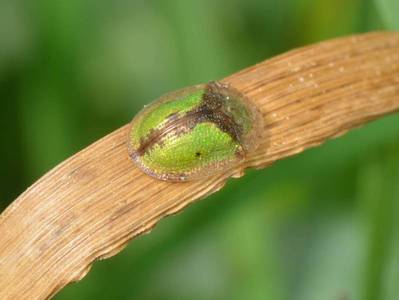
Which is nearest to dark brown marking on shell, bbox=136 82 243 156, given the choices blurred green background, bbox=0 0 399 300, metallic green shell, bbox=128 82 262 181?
metallic green shell, bbox=128 82 262 181

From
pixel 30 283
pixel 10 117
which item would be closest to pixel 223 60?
pixel 10 117

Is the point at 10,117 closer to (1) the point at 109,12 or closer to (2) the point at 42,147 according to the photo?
(2) the point at 42,147

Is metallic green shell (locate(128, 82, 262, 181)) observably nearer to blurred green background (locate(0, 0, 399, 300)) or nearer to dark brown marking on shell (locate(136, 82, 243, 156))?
dark brown marking on shell (locate(136, 82, 243, 156))

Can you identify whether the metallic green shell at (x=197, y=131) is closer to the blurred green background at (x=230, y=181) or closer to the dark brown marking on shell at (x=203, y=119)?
the dark brown marking on shell at (x=203, y=119)

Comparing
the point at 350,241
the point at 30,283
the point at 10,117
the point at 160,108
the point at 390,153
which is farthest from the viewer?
the point at 10,117

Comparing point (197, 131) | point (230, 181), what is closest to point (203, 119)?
point (197, 131)

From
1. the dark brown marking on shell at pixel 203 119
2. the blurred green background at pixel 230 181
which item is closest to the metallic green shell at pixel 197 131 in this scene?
the dark brown marking on shell at pixel 203 119
